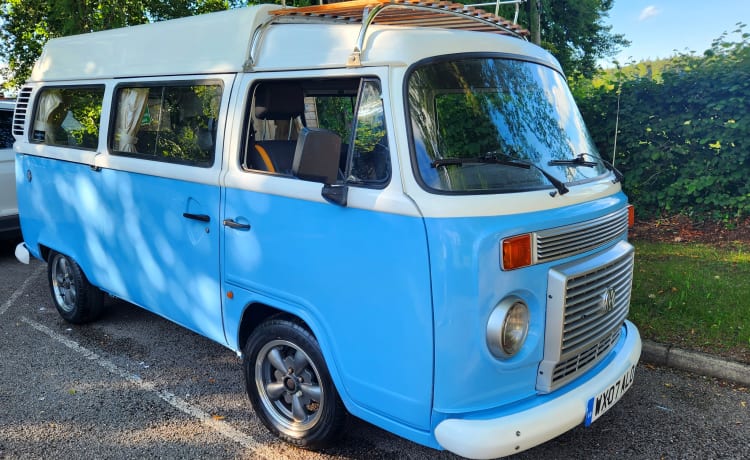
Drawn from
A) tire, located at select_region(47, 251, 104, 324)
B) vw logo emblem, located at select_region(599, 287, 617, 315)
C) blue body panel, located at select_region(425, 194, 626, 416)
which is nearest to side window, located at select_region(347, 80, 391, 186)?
blue body panel, located at select_region(425, 194, 626, 416)

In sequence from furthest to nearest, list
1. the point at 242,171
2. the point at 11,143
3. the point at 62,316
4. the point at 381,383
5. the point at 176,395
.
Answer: the point at 11,143 < the point at 62,316 < the point at 176,395 < the point at 242,171 < the point at 381,383

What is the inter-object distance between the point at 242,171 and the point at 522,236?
168cm

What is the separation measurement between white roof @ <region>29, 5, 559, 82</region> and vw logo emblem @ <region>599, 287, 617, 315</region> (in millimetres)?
1383

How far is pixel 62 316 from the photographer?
572cm

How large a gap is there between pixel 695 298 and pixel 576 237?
3329mm

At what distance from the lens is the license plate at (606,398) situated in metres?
2.97

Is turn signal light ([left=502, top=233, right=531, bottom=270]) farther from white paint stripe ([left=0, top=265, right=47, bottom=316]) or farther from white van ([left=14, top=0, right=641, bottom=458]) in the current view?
white paint stripe ([left=0, top=265, right=47, bottom=316])

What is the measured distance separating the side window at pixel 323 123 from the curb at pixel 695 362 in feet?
9.62

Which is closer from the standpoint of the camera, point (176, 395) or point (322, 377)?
point (322, 377)

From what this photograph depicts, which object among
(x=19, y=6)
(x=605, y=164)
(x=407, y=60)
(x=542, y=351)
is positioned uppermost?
(x=19, y=6)

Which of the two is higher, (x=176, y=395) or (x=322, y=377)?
(x=322, y=377)

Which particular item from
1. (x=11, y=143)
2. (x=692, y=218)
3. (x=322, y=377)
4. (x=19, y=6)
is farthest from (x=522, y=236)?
(x=19, y=6)

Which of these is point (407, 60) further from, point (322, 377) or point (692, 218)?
point (692, 218)

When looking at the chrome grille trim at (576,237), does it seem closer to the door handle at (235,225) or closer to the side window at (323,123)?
the side window at (323,123)
